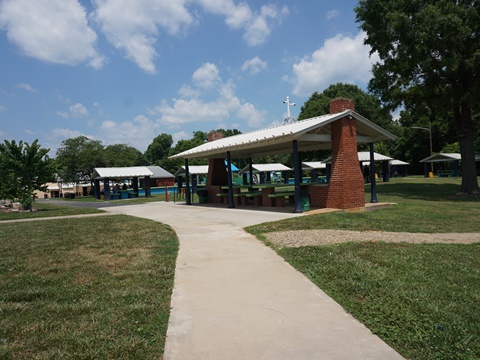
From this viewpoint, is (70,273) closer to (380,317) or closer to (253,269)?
(253,269)

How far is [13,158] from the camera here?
19797mm

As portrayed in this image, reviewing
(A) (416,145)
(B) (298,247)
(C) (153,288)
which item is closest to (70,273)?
(C) (153,288)

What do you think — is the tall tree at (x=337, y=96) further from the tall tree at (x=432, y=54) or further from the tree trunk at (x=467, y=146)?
the tree trunk at (x=467, y=146)

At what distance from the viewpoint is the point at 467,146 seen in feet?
69.7

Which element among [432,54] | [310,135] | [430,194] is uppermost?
[432,54]

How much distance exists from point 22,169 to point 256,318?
20376mm

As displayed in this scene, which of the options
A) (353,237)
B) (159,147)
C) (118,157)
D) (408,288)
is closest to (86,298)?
(408,288)

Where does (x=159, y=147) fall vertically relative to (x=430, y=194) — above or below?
above

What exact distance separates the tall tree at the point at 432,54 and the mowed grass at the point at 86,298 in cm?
1777

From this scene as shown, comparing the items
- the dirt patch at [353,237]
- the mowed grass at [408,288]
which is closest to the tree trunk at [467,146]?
the dirt patch at [353,237]

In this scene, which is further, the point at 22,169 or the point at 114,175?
the point at 114,175

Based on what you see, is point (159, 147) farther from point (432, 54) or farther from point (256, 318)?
point (256, 318)

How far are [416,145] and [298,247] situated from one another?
58576 mm

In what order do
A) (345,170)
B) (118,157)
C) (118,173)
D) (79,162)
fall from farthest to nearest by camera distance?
1. (118,157)
2. (79,162)
3. (118,173)
4. (345,170)
